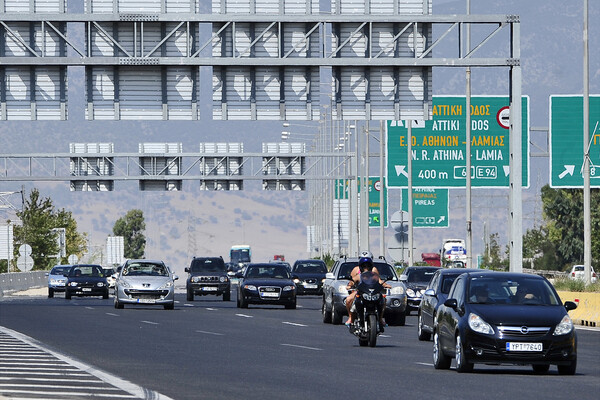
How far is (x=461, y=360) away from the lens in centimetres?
2108

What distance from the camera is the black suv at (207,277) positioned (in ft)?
198

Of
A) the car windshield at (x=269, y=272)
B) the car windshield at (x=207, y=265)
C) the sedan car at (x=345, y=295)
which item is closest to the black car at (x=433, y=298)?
the sedan car at (x=345, y=295)

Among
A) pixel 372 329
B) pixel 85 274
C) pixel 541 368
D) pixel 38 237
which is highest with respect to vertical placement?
pixel 38 237

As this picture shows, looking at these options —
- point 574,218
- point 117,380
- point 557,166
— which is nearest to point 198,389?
point 117,380

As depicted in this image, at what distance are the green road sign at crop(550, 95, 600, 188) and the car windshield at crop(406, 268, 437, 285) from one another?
11753mm

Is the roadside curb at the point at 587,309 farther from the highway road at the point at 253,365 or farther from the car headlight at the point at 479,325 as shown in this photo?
the car headlight at the point at 479,325

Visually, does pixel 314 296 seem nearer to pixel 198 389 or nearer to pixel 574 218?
pixel 198 389

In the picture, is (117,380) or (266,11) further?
(266,11)

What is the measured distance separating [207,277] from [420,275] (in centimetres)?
1687

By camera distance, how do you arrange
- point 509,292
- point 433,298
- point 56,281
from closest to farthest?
point 509,292 → point 433,298 → point 56,281

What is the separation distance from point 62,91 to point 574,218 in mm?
93272

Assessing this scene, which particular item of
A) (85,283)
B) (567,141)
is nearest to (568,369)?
(567,141)

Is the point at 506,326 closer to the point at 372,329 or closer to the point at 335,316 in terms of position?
the point at 372,329

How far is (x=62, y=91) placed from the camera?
4591 centimetres
